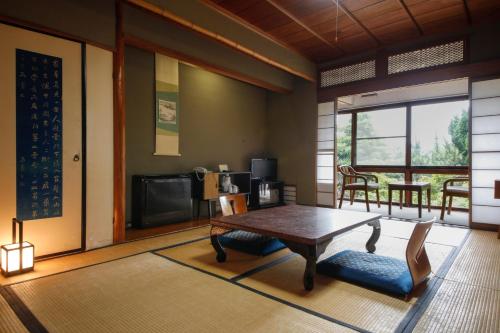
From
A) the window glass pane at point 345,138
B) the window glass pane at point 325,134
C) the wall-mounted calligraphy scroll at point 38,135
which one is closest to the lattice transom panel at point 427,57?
the window glass pane at point 325,134

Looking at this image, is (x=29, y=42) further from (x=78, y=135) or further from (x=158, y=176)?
(x=158, y=176)

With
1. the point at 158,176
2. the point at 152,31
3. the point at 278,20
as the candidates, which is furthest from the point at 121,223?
the point at 278,20

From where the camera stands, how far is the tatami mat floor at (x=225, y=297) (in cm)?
163

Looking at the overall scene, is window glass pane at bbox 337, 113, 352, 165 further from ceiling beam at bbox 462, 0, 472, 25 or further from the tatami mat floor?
the tatami mat floor

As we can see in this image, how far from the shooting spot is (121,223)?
3.27 metres

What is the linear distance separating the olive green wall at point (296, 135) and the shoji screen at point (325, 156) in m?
0.12

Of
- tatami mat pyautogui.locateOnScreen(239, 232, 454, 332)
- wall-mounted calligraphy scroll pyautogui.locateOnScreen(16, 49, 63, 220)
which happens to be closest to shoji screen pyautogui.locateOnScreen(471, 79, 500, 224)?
tatami mat pyautogui.locateOnScreen(239, 232, 454, 332)

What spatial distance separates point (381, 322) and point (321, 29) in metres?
3.95

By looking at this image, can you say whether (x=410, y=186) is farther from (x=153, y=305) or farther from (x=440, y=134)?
(x=153, y=305)

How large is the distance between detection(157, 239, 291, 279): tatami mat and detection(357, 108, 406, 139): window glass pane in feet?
16.4

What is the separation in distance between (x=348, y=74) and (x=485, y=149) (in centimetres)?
245

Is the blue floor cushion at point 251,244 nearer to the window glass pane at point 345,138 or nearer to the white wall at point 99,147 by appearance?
the white wall at point 99,147

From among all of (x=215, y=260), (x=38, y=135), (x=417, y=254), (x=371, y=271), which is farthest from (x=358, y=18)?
(x=38, y=135)

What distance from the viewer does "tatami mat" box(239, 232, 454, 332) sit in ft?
5.57
